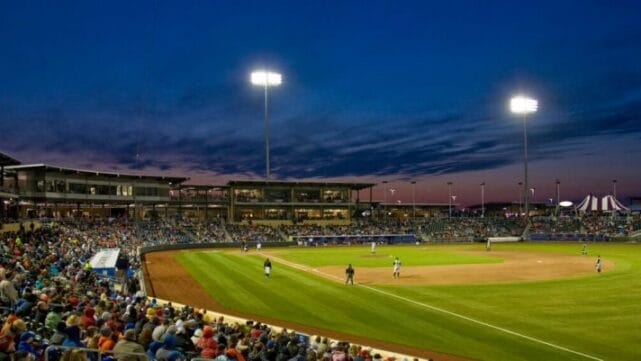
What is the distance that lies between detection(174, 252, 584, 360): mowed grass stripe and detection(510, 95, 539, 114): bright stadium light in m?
44.6

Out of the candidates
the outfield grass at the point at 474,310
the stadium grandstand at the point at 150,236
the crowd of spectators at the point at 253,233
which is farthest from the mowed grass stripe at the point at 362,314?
the crowd of spectators at the point at 253,233

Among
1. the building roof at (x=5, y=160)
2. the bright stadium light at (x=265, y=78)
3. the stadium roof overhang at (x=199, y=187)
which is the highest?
the bright stadium light at (x=265, y=78)

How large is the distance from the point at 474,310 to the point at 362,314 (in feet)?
17.0

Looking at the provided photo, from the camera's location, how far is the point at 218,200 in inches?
3629

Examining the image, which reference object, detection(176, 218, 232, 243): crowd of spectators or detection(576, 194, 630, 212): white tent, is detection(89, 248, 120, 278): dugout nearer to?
detection(176, 218, 232, 243): crowd of spectators

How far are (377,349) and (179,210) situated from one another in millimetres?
82820

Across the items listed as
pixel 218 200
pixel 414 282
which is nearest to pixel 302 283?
pixel 414 282

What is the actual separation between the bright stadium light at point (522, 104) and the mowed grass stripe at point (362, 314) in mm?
44581

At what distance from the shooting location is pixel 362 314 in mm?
22672

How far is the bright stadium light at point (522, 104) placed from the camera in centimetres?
6788

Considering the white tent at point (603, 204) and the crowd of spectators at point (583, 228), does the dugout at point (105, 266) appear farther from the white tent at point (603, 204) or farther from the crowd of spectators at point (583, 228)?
the white tent at point (603, 204)

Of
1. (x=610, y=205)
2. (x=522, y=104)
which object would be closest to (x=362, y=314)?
(x=522, y=104)

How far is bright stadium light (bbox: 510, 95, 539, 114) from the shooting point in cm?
6788

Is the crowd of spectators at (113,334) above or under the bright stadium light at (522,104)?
under
